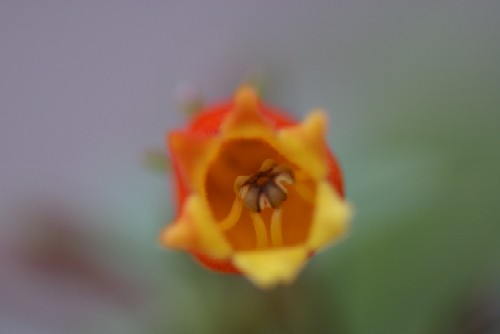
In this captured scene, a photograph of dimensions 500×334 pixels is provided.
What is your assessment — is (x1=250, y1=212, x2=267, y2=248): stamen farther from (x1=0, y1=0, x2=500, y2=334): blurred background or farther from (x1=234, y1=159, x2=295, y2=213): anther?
(x1=0, y1=0, x2=500, y2=334): blurred background

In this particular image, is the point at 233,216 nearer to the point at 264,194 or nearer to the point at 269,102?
the point at 264,194

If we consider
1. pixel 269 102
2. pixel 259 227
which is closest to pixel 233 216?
pixel 259 227

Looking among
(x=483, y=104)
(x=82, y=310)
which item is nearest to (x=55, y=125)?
(x=82, y=310)

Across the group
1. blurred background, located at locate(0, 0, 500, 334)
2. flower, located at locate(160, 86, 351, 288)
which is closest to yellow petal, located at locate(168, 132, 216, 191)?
flower, located at locate(160, 86, 351, 288)

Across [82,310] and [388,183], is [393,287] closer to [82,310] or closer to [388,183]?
[388,183]

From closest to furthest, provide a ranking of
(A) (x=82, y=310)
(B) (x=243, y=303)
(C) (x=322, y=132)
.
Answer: (C) (x=322, y=132)
(B) (x=243, y=303)
(A) (x=82, y=310)

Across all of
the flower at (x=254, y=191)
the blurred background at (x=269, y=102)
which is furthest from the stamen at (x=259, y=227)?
the blurred background at (x=269, y=102)

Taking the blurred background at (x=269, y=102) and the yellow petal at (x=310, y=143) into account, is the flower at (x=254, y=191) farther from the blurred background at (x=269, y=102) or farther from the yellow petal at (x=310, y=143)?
the blurred background at (x=269, y=102)
